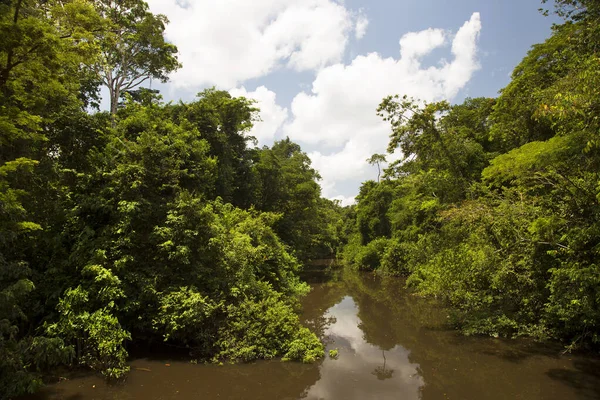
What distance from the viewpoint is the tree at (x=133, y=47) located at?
20078mm

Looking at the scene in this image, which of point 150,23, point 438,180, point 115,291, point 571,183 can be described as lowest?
point 115,291

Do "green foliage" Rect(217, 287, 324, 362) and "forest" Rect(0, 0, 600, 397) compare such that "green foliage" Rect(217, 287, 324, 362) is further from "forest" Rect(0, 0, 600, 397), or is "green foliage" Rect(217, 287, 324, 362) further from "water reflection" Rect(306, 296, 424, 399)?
"water reflection" Rect(306, 296, 424, 399)

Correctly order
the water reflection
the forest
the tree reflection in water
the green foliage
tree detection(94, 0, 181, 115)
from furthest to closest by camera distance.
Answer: tree detection(94, 0, 181, 115) → the green foliage → the tree reflection in water → the water reflection → the forest

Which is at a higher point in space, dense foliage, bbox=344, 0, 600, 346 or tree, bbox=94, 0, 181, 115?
tree, bbox=94, 0, 181, 115

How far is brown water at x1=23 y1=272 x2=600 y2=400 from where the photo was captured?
7879 millimetres

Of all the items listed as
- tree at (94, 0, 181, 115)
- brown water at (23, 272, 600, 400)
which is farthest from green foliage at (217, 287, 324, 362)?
tree at (94, 0, 181, 115)

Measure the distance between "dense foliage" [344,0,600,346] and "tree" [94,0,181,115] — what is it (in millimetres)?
15002

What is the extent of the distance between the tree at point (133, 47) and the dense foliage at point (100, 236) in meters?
9.44

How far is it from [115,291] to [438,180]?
13892mm

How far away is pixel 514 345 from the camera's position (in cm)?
1078

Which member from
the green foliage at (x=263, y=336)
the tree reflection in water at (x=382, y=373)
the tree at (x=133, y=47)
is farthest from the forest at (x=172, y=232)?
the tree at (x=133, y=47)

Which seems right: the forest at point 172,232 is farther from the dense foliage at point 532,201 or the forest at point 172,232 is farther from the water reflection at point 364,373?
the water reflection at point 364,373

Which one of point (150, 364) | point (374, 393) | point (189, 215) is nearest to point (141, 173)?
point (189, 215)

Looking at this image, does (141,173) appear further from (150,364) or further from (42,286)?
(150,364)
